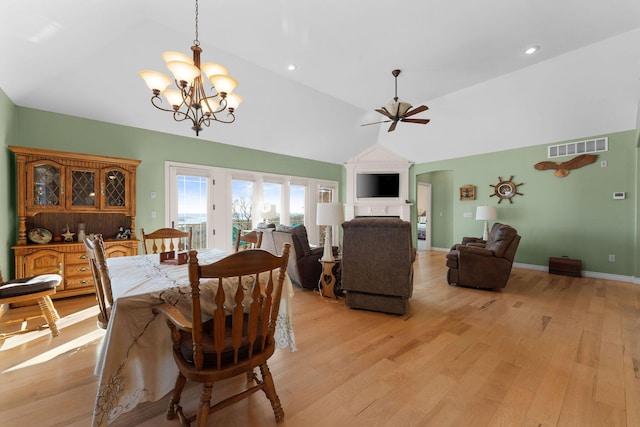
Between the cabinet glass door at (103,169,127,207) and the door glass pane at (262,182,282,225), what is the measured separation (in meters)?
2.63

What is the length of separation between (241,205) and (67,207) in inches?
108

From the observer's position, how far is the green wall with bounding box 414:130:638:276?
4.57m

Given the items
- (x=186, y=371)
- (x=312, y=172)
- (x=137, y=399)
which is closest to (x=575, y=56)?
(x=312, y=172)

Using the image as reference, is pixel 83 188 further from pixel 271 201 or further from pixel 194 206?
pixel 271 201

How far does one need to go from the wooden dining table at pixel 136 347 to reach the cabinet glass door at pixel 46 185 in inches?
110

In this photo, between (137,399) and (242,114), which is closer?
(137,399)

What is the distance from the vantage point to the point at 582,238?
16.3 feet

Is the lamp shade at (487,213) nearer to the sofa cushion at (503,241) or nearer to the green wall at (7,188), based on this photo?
the sofa cushion at (503,241)

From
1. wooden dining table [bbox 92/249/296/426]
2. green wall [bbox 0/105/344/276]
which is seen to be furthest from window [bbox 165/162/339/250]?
wooden dining table [bbox 92/249/296/426]

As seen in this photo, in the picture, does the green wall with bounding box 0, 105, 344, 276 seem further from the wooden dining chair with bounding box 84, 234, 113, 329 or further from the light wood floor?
the wooden dining chair with bounding box 84, 234, 113, 329

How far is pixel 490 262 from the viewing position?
392cm

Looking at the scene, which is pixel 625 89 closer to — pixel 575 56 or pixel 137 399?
pixel 575 56

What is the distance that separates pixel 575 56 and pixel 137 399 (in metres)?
6.15

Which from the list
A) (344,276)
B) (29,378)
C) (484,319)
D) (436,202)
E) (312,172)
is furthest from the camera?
(436,202)
